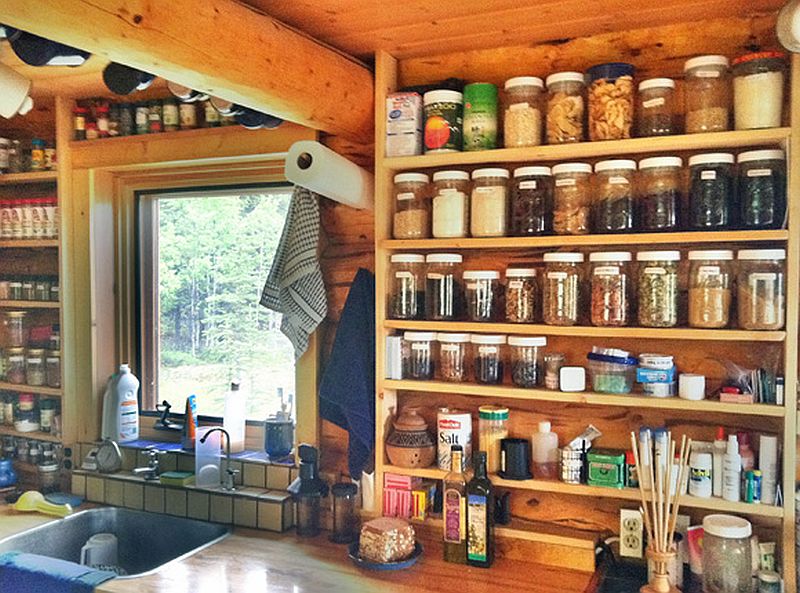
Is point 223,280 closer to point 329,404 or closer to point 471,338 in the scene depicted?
point 329,404

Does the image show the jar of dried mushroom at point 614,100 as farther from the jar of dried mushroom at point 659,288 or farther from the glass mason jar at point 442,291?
the glass mason jar at point 442,291

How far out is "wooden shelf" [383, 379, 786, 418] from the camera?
70.8 inches

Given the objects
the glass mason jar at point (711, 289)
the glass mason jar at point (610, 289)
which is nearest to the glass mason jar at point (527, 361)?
the glass mason jar at point (610, 289)

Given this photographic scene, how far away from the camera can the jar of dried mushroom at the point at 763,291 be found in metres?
1.77

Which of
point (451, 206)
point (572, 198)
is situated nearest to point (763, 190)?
point (572, 198)

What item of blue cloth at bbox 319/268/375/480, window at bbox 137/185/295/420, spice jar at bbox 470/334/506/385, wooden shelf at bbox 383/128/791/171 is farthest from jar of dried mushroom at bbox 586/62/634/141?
window at bbox 137/185/295/420

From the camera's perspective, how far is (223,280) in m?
2.85

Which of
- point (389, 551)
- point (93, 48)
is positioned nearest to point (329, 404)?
point (389, 551)

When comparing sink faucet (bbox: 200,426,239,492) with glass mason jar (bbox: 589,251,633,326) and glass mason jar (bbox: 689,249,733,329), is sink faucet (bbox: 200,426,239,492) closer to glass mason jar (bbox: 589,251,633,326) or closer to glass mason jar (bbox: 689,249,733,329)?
glass mason jar (bbox: 589,251,633,326)

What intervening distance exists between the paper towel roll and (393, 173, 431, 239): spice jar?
0.14 metres

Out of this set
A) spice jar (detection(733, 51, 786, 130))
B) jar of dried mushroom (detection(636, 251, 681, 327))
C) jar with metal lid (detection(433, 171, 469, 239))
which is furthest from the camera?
jar with metal lid (detection(433, 171, 469, 239))

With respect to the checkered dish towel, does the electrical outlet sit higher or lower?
lower

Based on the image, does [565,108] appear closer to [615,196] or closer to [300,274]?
[615,196]

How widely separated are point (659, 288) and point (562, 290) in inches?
9.8
